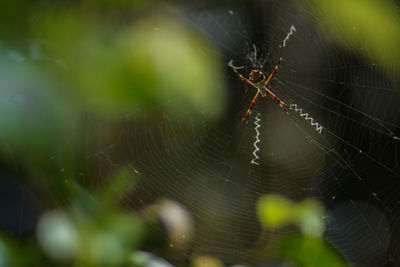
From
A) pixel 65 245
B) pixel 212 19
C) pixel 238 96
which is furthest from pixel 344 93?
pixel 65 245

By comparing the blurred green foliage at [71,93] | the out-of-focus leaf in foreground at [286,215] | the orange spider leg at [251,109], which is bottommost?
the blurred green foliage at [71,93]

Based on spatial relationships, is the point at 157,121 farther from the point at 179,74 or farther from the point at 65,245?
the point at 179,74

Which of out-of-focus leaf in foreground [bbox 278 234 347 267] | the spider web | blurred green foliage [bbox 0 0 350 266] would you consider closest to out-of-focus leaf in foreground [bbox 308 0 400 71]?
the spider web

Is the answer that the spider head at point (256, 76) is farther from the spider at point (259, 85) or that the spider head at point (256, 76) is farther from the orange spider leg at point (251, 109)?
the orange spider leg at point (251, 109)

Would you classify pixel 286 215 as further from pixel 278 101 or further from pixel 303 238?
pixel 278 101

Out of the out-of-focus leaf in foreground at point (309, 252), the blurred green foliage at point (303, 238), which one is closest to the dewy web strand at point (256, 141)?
the blurred green foliage at point (303, 238)

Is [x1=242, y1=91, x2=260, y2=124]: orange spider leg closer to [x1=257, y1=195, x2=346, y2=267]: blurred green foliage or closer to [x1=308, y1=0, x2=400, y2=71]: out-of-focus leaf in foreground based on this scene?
[x1=308, y1=0, x2=400, y2=71]: out-of-focus leaf in foreground
